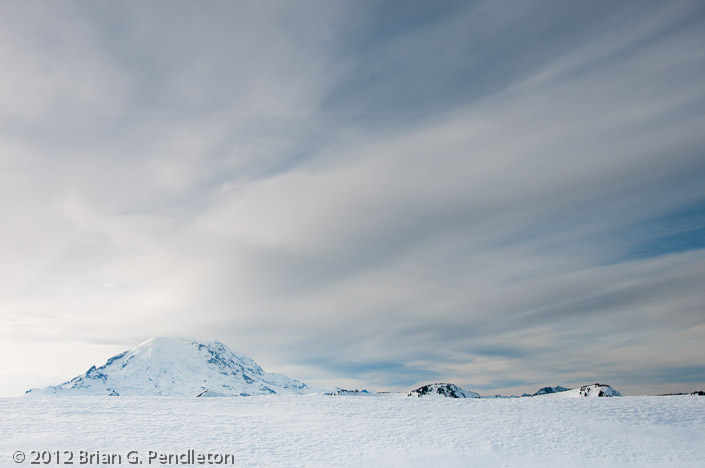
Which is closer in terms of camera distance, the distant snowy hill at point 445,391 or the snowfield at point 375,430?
the snowfield at point 375,430

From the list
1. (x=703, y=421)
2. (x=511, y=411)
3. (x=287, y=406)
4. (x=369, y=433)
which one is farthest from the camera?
(x=287, y=406)

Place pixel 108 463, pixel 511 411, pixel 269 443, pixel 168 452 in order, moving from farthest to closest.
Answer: pixel 511 411, pixel 269 443, pixel 168 452, pixel 108 463

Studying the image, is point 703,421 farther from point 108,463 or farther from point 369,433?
point 108,463

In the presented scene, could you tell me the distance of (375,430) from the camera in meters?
30.8

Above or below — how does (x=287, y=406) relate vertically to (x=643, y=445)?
above

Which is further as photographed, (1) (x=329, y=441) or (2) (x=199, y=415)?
(2) (x=199, y=415)

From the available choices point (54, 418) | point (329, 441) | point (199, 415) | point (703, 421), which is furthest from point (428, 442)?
point (54, 418)

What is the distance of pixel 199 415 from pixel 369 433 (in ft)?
41.5

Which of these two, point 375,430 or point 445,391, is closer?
point 375,430

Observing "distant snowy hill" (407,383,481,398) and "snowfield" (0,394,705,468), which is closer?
"snowfield" (0,394,705,468)

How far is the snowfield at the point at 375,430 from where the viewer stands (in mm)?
25312

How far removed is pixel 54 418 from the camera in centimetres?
3133

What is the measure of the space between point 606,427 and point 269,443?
71.9ft

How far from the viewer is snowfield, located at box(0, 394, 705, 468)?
83.0ft
